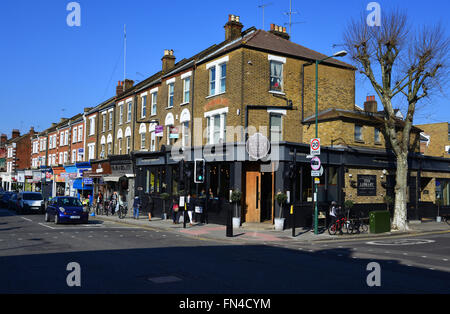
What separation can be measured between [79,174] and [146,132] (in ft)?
50.3

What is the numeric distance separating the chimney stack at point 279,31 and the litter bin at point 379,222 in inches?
577

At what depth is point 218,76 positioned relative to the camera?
24031mm

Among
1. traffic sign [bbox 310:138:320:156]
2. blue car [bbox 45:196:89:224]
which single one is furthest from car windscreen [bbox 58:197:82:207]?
traffic sign [bbox 310:138:320:156]

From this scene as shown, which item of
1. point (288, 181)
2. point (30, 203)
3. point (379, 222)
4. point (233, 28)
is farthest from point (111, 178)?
point (379, 222)

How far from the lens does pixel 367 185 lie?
963 inches

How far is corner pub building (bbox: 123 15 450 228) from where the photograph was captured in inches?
854

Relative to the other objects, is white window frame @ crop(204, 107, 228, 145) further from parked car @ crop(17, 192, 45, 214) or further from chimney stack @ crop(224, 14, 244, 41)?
parked car @ crop(17, 192, 45, 214)

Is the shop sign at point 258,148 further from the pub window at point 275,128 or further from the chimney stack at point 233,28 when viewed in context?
the chimney stack at point 233,28

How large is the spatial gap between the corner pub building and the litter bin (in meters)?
2.05

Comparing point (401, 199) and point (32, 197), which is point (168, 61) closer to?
point (32, 197)

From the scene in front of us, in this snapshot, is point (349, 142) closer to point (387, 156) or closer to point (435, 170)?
point (387, 156)

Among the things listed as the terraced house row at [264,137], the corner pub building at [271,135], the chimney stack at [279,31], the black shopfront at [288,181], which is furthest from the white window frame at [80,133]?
the chimney stack at [279,31]
